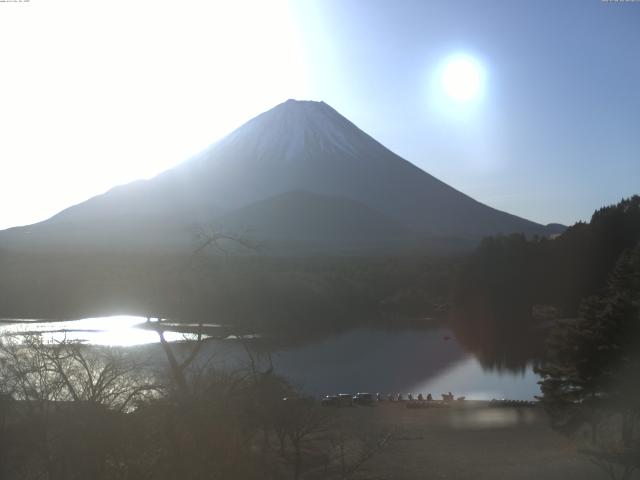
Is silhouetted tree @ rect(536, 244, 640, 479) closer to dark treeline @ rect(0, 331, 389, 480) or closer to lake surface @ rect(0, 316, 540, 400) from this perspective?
dark treeline @ rect(0, 331, 389, 480)

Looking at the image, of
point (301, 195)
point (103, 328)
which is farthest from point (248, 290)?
point (301, 195)

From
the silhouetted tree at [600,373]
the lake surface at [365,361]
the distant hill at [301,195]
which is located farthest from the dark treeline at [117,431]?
the distant hill at [301,195]

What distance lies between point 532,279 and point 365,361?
14.8 m

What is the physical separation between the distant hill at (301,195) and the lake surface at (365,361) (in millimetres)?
35771

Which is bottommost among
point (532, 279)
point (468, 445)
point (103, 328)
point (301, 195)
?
point (468, 445)

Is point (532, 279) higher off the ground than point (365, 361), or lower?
higher

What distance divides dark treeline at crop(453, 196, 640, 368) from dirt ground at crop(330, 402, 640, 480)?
928 centimetres

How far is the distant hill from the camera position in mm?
62219

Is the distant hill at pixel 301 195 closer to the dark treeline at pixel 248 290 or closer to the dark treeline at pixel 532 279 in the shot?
the dark treeline at pixel 248 290

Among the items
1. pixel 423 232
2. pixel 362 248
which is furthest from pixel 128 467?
pixel 423 232

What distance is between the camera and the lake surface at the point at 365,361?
15312 mm

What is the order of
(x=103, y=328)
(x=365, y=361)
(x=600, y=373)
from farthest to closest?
(x=103, y=328) < (x=365, y=361) < (x=600, y=373)

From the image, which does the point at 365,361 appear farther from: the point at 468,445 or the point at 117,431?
the point at 117,431

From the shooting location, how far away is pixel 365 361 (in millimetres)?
18906
